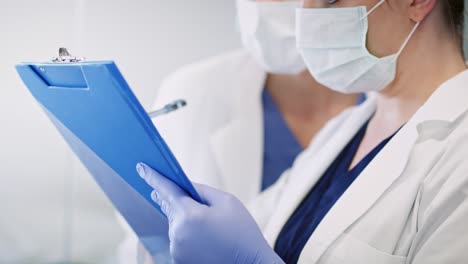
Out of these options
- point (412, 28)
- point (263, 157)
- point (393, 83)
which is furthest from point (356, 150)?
point (263, 157)

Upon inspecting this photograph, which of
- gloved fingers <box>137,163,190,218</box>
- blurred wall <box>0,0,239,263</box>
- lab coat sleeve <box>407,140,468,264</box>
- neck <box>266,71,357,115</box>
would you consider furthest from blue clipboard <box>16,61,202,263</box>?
neck <box>266,71,357,115</box>

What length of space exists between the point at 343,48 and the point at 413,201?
31 cm

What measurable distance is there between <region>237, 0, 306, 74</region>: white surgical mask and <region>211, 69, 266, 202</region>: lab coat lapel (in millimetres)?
223

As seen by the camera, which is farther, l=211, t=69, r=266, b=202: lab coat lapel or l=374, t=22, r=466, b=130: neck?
l=211, t=69, r=266, b=202: lab coat lapel

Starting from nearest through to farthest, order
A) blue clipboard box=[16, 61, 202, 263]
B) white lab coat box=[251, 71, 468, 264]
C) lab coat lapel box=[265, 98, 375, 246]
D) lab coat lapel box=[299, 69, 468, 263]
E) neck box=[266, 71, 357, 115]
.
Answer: blue clipboard box=[16, 61, 202, 263] < white lab coat box=[251, 71, 468, 264] < lab coat lapel box=[299, 69, 468, 263] < lab coat lapel box=[265, 98, 375, 246] < neck box=[266, 71, 357, 115]

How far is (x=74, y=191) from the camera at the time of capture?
4.35 ft

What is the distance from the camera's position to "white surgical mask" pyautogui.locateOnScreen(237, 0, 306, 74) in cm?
139

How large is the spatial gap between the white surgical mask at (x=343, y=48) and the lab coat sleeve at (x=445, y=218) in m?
0.23

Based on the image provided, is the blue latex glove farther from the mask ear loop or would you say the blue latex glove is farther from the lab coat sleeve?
the mask ear loop

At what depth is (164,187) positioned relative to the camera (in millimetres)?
816

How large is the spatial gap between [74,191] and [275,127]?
Answer: 2.14 feet

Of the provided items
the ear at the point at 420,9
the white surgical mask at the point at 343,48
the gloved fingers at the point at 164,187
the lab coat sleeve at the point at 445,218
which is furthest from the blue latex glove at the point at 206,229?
the ear at the point at 420,9

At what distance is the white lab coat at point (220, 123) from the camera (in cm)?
154

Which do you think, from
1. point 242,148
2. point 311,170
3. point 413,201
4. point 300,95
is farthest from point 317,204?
point 300,95
